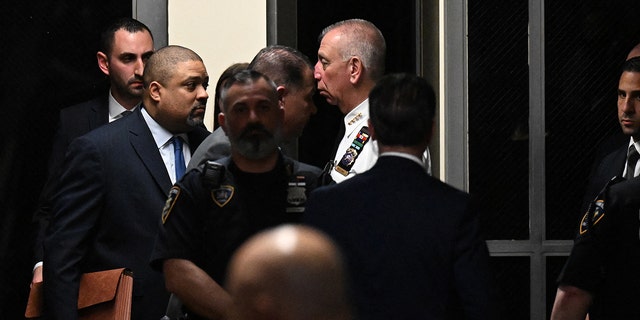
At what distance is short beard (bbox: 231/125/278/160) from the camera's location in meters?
3.98

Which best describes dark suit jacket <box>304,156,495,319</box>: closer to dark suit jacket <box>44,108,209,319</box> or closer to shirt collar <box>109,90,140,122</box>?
dark suit jacket <box>44,108,209,319</box>

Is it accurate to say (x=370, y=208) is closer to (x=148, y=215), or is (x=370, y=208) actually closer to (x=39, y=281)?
(x=148, y=215)

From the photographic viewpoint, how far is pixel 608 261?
4531 mm

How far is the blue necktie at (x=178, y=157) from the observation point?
4.99 m

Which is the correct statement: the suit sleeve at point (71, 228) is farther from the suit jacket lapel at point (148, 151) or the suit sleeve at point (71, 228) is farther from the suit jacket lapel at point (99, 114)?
the suit jacket lapel at point (99, 114)

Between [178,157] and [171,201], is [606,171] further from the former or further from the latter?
[171,201]

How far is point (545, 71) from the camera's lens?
645cm

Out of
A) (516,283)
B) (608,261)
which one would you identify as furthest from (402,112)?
(516,283)

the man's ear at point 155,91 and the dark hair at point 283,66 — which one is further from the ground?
the dark hair at point 283,66

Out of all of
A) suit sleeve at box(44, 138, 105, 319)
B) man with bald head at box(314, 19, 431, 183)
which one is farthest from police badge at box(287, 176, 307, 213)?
suit sleeve at box(44, 138, 105, 319)

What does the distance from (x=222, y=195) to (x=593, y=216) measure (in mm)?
1321

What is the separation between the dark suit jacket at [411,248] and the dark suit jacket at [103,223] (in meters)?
1.23

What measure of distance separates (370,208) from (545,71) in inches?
117

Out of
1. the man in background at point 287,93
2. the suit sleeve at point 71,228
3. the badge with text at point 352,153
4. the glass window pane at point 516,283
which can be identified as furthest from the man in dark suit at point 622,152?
the suit sleeve at point 71,228
